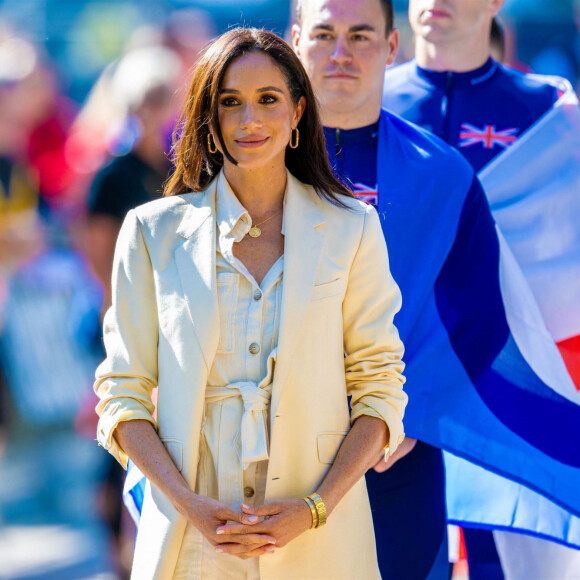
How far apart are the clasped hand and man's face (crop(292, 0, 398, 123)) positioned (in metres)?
1.43

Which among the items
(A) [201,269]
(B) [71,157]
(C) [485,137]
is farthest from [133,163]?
(A) [201,269]

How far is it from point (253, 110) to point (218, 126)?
82 mm

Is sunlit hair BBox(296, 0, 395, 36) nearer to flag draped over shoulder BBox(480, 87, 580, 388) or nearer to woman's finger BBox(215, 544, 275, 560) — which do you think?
flag draped over shoulder BBox(480, 87, 580, 388)

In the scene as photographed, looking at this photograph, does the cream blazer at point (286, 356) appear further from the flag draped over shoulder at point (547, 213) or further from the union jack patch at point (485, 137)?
the union jack patch at point (485, 137)

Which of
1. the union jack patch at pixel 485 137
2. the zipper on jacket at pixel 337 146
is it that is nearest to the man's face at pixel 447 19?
the union jack patch at pixel 485 137

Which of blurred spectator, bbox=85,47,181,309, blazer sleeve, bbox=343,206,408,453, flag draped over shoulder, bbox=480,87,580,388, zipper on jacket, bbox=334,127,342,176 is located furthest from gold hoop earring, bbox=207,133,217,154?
blurred spectator, bbox=85,47,181,309

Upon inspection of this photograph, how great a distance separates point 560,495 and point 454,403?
15.5 inches

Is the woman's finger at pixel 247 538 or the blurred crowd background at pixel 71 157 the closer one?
the woman's finger at pixel 247 538

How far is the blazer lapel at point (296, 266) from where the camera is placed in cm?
225

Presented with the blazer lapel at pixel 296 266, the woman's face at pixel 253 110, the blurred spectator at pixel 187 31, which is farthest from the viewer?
the blurred spectator at pixel 187 31

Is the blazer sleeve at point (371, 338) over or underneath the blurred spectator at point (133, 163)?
underneath

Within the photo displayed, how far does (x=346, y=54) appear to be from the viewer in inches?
128

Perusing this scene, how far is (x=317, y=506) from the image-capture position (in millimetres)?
2227

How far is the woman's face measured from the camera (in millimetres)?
2371
